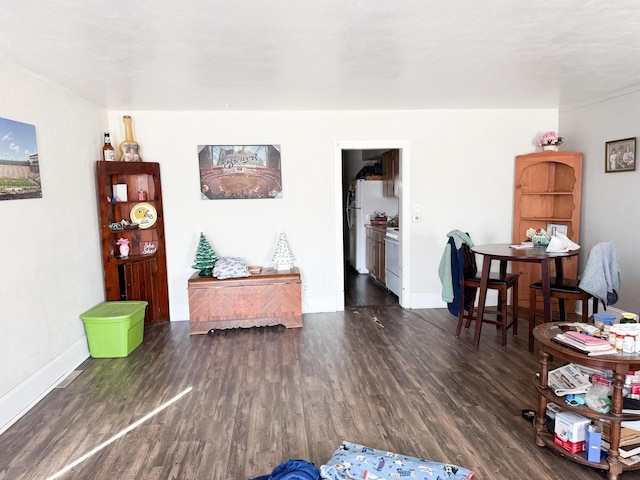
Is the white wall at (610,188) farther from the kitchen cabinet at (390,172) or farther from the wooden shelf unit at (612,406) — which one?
the wooden shelf unit at (612,406)

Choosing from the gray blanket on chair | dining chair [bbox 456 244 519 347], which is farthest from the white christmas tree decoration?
the gray blanket on chair

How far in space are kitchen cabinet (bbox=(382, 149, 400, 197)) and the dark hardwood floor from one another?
2224mm

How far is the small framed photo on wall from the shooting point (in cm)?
399

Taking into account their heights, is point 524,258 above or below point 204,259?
above

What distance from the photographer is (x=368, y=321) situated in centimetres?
466

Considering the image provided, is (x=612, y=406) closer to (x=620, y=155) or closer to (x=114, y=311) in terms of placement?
(x=620, y=155)

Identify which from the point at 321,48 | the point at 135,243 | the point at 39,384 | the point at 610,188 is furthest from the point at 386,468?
the point at 610,188

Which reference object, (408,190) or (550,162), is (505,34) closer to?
(408,190)

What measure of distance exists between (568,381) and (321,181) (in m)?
3.23

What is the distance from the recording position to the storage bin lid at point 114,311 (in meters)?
3.68

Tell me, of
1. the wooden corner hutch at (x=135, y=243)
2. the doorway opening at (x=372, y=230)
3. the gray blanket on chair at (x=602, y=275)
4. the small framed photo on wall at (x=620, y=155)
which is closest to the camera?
the gray blanket on chair at (x=602, y=275)

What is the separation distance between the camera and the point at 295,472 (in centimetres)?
188

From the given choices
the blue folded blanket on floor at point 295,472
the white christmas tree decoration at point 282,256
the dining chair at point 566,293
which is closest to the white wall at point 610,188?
A: the dining chair at point 566,293

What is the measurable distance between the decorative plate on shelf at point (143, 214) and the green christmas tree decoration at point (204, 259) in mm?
568
